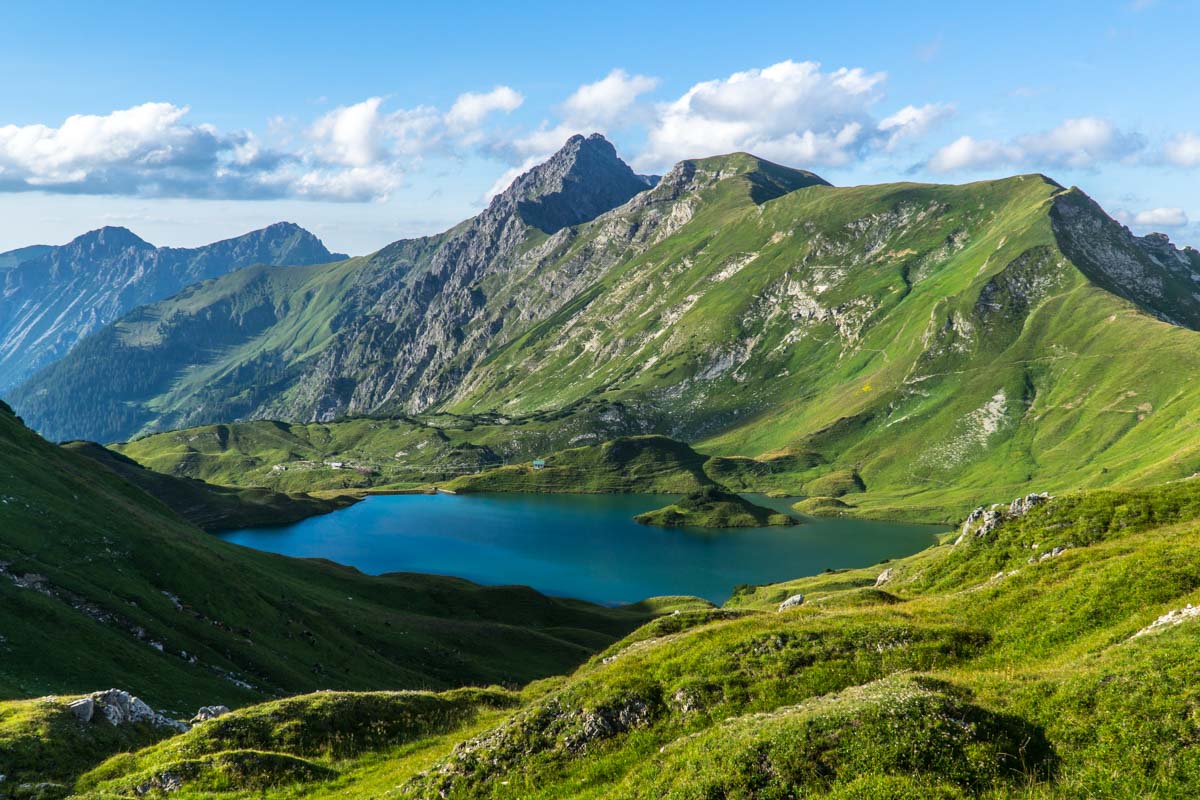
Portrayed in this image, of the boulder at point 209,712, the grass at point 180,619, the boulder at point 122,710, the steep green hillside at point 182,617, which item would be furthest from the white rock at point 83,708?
the steep green hillside at point 182,617

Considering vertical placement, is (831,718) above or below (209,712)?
above

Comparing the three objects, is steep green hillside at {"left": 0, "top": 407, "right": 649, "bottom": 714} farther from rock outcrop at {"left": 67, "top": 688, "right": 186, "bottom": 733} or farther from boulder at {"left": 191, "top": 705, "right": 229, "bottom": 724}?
boulder at {"left": 191, "top": 705, "right": 229, "bottom": 724}

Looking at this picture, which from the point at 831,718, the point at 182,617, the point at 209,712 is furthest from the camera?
the point at 182,617

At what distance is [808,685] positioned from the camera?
2841 cm

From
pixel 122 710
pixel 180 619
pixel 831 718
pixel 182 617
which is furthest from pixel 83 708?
pixel 182 617

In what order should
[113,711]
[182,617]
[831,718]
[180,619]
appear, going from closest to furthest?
1. [831,718]
2. [113,711]
3. [180,619]
4. [182,617]

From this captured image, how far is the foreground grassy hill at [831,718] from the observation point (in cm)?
1983

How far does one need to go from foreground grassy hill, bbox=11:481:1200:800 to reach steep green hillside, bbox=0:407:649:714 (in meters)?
14.0

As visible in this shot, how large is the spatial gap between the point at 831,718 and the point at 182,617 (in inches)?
2815

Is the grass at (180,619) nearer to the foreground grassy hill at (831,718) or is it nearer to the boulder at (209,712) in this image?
the boulder at (209,712)

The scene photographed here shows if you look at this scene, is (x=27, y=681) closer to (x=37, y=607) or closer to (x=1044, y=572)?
(x=37, y=607)

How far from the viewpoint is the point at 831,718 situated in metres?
21.6

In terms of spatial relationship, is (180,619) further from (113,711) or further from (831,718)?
(831,718)

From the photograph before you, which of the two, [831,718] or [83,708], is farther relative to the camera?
[83,708]
